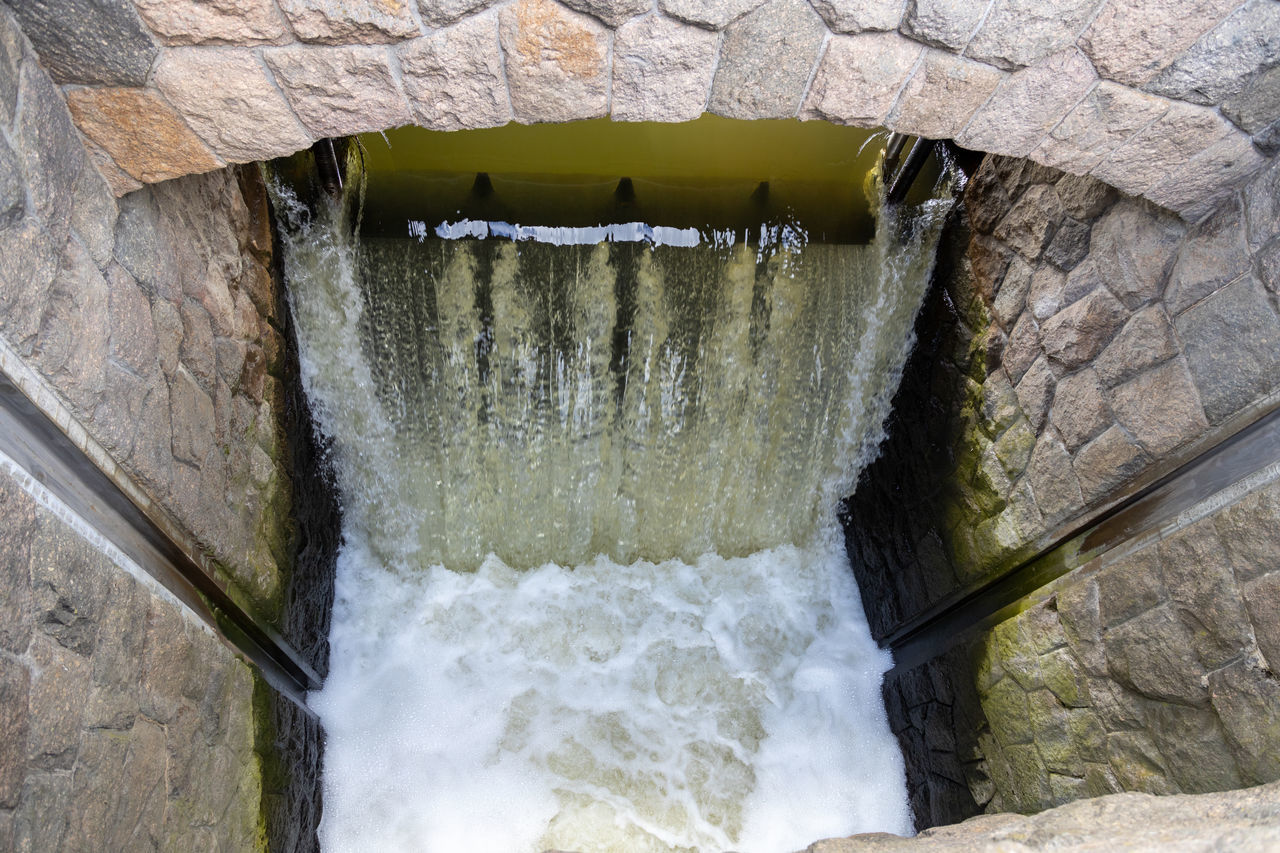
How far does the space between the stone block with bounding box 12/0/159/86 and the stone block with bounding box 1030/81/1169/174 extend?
176 cm

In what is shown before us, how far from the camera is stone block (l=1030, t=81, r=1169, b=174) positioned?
1524mm

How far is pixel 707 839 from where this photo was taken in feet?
9.25

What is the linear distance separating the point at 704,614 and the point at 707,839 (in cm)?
95

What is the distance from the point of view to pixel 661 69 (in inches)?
55.4

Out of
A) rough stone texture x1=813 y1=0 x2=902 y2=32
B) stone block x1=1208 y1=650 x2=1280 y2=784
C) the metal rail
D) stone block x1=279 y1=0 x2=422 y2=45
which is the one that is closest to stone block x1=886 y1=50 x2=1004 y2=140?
rough stone texture x1=813 y1=0 x2=902 y2=32

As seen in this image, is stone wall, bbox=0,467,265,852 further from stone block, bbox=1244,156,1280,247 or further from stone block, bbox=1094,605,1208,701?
stone block, bbox=1244,156,1280,247

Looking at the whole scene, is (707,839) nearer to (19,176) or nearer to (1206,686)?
(1206,686)

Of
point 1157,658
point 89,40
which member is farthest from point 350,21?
point 1157,658

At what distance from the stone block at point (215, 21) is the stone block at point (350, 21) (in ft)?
0.11

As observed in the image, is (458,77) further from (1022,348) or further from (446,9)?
(1022,348)

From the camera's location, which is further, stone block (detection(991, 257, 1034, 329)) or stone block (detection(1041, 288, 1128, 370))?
stone block (detection(991, 257, 1034, 329))

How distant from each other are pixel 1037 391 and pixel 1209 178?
0.79 metres

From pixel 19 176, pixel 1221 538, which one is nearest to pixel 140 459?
pixel 19 176

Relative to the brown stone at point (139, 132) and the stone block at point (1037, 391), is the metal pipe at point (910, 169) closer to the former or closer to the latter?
the stone block at point (1037, 391)
